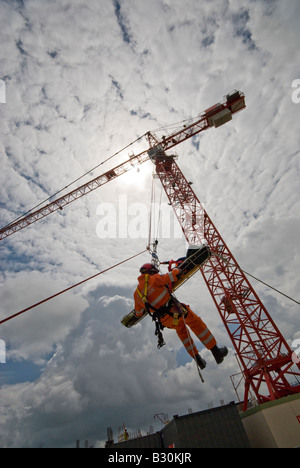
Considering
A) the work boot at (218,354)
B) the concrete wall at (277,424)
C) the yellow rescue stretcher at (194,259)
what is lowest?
the concrete wall at (277,424)

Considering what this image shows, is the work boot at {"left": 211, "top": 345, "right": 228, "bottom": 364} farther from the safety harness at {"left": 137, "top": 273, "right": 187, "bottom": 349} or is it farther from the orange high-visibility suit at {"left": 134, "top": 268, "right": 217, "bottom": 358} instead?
the safety harness at {"left": 137, "top": 273, "right": 187, "bottom": 349}

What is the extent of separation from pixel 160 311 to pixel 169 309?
12.2 inches

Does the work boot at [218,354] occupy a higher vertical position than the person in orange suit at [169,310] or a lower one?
lower

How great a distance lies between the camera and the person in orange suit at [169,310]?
698 cm

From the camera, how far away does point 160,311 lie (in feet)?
23.4

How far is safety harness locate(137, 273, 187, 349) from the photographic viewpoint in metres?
6.96

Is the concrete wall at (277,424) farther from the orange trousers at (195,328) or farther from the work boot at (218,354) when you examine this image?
the orange trousers at (195,328)

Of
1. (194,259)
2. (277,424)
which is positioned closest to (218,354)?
→ (194,259)

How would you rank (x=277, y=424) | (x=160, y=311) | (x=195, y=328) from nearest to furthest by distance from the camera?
1. (x=160, y=311)
2. (x=195, y=328)
3. (x=277, y=424)

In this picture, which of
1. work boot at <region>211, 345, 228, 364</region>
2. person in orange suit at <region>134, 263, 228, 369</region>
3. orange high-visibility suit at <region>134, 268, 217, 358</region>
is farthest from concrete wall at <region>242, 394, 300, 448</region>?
orange high-visibility suit at <region>134, 268, 217, 358</region>

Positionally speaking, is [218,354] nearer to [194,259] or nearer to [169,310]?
[169,310]

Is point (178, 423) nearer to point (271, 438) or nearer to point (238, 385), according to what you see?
point (271, 438)

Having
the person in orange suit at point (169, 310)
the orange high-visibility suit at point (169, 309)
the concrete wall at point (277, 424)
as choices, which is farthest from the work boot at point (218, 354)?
the concrete wall at point (277, 424)
